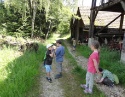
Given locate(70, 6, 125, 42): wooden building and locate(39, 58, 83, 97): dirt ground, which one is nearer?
locate(39, 58, 83, 97): dirt ground

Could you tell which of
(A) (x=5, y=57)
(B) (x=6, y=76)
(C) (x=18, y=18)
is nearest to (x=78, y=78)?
(B) (x=6, y=76)

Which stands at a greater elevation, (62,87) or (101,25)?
(101,25)

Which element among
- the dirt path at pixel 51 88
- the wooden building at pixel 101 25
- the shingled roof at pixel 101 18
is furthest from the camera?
the shingled roof at pixel 101 18

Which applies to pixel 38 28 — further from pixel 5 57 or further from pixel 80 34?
pixel 5 57

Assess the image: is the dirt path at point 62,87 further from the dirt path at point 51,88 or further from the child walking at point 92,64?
the child walking at point 92,64

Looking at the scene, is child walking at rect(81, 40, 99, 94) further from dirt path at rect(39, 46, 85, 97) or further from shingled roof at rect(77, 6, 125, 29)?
shingled roof at rect(77, 6, 125, 29)

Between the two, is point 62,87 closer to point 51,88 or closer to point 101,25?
point 51,88

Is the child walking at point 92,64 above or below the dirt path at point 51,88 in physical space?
above

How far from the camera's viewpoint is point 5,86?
5656 millimetres

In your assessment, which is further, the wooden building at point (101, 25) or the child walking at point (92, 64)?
the wooden building at point (101, 25)

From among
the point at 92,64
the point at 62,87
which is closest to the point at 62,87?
the point at 62,87

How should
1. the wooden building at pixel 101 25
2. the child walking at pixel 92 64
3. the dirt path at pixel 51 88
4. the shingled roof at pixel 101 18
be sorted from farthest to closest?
the shingled roof at pixel 101 18 → the wooden building at pixel 101 25 → the dirt path at pixel 51 88 → the child walking at pixel 92 64

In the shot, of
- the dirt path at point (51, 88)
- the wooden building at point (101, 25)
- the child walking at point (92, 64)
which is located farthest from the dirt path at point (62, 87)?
the wooden building at point (101, 25)

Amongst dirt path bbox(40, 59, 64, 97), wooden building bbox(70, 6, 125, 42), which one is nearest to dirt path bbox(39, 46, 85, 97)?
dirt path bbox(40, 59, 64, 97)
